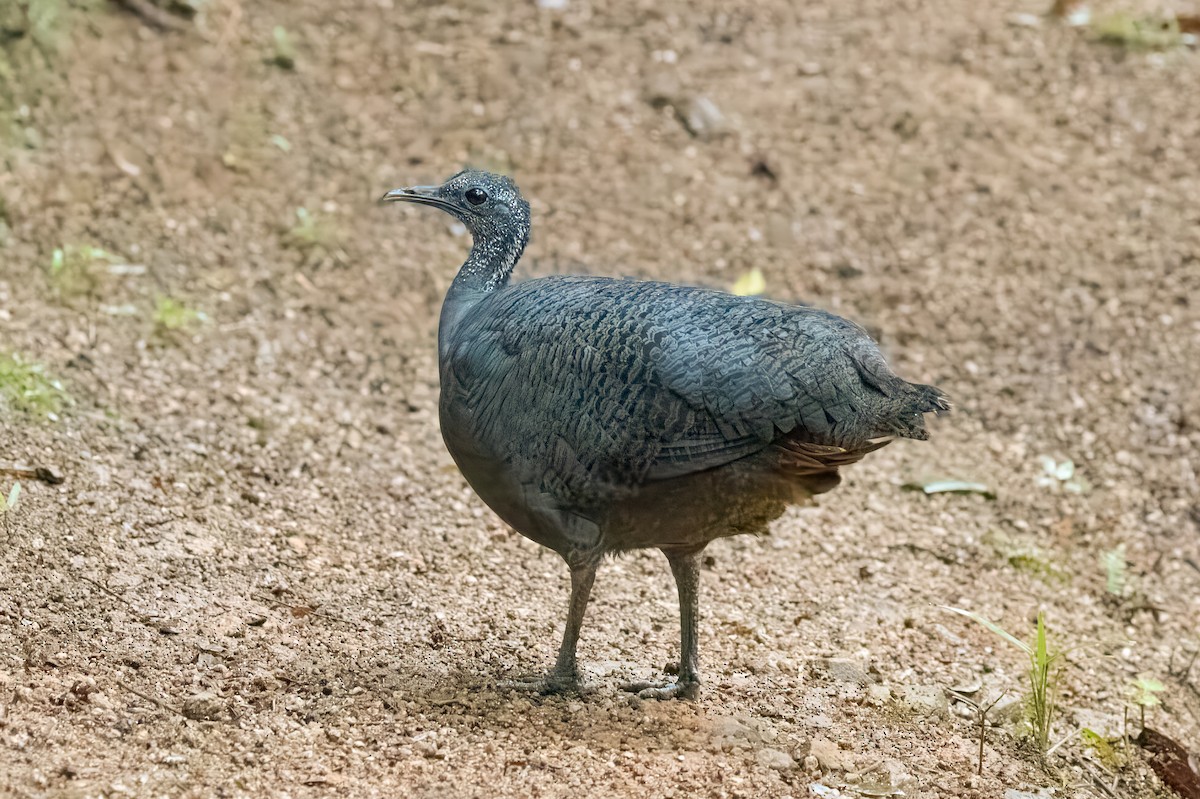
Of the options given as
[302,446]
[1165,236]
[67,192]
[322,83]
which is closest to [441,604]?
[302,446]

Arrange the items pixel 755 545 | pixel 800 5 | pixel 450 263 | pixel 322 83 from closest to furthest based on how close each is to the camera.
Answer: pixel 755 545, pixel 450 263, pixel 322 83, pixel 800 5

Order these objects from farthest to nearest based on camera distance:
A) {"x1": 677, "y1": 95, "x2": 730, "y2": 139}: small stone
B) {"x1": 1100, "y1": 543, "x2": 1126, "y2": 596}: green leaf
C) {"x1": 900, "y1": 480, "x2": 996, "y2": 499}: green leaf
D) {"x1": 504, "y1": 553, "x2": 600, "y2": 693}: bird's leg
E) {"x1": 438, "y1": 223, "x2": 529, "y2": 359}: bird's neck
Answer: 1. {"x1": 677, "y1": 95, "x2": 730, "y2": 139}: small stone
2. {"x1": 900, "y1": 480, "x2": 996, "y2": 499}: green leaf
3. {"x1": 1100, "y1": 543, "x2": 1126, "y2": 596}: green leaf
4. {"x1": 438, "y1": 223, "x2": 529, "y2": 359}: bird's neck
5. {"x1": 504, "y1": 553, "x2": 600, "y2": 693}: bird's leg

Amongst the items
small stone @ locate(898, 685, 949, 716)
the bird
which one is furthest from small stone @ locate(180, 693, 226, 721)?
small stone @ locate(898, 685, 949, 716)

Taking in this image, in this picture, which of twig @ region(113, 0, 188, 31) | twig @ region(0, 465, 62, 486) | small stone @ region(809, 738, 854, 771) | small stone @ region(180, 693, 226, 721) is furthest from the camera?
twig @ region(113, 0, 188, 31)

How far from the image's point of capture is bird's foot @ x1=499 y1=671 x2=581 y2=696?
4.32m

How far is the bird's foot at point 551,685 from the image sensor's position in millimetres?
4316

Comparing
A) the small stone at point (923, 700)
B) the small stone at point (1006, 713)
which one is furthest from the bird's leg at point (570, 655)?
the small stone at point (1006, 713)

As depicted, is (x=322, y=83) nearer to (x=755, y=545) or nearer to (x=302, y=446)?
(x=302, y=446)

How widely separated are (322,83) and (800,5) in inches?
153

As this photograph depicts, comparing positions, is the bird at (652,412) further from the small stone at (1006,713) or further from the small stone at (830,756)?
the small stone at (1006,713)

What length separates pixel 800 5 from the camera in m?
9.56

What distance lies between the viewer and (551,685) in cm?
432

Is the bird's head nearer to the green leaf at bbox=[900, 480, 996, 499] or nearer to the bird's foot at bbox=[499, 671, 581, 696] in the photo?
the bird's foot at bbox=[499, 671, 581, 696]

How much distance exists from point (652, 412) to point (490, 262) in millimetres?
1183
